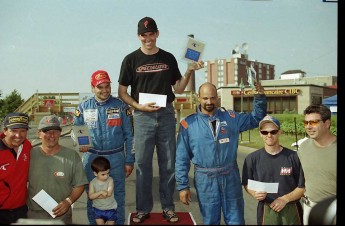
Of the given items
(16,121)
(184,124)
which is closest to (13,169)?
(16,121)

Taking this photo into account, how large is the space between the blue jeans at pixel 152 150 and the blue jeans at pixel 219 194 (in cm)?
58

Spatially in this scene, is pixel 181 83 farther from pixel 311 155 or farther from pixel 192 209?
pixel 192 209

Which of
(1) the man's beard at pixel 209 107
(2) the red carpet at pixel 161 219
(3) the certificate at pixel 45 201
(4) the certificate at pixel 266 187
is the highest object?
(1) the man's beard at pixel 209 107

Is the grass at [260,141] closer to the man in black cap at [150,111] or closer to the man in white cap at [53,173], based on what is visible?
the man in black cap at [150,111]

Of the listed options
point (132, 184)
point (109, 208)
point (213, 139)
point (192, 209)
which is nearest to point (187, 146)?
point (213, 139)

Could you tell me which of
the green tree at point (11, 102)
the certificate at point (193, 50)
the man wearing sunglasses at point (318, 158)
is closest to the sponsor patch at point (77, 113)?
the certificate at point (193, 50)

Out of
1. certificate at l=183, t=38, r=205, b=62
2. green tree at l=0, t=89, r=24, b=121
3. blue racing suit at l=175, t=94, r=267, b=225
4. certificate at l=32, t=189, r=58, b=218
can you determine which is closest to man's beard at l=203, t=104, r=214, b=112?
blue racing suit at l=175, t=94, r=267, b=225

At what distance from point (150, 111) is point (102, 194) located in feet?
Answer: 3.66

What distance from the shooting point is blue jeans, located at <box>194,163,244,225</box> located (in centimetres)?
378

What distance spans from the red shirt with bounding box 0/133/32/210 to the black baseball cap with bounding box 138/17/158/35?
6.47ft

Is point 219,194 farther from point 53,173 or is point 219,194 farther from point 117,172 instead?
point 53,173

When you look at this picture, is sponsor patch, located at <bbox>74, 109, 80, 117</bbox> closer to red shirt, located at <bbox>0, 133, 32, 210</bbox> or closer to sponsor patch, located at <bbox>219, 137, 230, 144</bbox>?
red shirt, located at <bbox>0, 133, 32, 210</bbox>

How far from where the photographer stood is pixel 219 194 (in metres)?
3.80

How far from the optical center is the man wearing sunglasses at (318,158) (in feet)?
12.0
